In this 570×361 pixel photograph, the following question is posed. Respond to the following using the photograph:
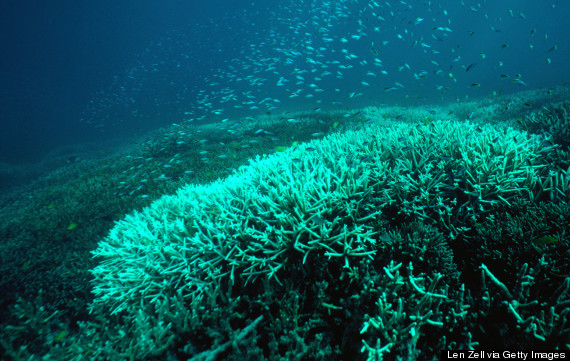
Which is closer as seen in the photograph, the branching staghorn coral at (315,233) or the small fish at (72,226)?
the branching staghorn coral at (315,233)

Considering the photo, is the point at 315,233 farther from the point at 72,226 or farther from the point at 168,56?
the point at 168,56

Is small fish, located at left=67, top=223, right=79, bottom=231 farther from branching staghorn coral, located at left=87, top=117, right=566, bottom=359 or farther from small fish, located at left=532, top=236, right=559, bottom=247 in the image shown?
small fish, located at left=532, top=236, right=559, bottom=247

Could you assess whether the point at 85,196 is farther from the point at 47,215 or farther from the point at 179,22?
the point at 179,22

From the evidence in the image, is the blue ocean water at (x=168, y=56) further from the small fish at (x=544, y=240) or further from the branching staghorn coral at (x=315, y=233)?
the small fish at (x=544, y=240)

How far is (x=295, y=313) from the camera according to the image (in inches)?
95.0

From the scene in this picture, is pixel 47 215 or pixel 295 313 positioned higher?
pixel 47 215

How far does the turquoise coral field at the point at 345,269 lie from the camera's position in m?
2.13

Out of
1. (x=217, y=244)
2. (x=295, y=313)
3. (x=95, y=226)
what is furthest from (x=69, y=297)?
(x=295, y=313)

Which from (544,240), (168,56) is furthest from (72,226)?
(168,56)

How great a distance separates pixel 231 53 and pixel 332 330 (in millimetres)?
112183

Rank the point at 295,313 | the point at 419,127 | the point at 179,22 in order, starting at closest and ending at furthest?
1. the point at 295,313
2. the point at 419,127
3. the point at 179,22

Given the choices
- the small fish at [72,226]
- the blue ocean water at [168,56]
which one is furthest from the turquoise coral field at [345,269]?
the blue ocean water at [168,56]

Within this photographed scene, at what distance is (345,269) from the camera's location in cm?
268

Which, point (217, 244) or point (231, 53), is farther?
point (231, 53)
